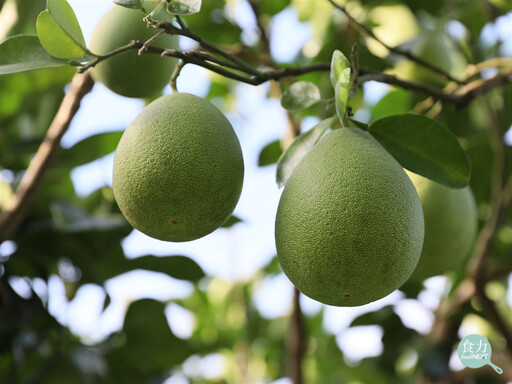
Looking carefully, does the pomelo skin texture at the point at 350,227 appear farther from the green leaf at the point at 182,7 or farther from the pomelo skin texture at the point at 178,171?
the green leaf at the point at 182,7

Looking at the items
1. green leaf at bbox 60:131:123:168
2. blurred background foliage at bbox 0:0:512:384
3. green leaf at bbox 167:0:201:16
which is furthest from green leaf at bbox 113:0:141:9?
green leaf at bbox 60:131:123:168

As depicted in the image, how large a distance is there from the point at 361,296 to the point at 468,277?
98 centimetres

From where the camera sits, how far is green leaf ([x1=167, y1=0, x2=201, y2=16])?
0.74 meters

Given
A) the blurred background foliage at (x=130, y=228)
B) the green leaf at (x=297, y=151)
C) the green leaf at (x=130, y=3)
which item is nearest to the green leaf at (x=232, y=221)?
the blurred background foliage at (x=130, y=228)

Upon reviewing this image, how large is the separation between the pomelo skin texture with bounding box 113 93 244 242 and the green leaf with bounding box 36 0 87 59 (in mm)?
138

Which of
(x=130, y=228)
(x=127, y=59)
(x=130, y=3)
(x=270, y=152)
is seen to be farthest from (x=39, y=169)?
(x=270, y=152)

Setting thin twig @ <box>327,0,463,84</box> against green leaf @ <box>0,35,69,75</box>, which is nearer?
green leaf @ <box>0,35,69,75</box>

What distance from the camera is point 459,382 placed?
5.23 ft

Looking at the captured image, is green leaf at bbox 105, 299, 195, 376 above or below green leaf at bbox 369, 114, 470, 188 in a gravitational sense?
below

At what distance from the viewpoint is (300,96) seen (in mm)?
896

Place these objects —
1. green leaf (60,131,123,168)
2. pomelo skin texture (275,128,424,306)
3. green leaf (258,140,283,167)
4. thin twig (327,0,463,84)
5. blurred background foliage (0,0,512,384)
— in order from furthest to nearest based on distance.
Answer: green leaf (258,140,283,167), green leaf (60,131,123,168), blurred background foliage (0,0,512,384), thin twig (327,0,463,84), pomelo skin texture (275,128,424,306)

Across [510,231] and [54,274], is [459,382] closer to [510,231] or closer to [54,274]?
[510,231]

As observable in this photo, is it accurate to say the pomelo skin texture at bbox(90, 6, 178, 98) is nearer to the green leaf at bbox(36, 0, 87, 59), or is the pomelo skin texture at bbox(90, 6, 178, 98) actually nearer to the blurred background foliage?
the green leaf at bbox(36, 0, 87, 59)

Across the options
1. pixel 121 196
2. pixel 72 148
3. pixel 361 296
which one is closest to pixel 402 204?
pixel 361 296
